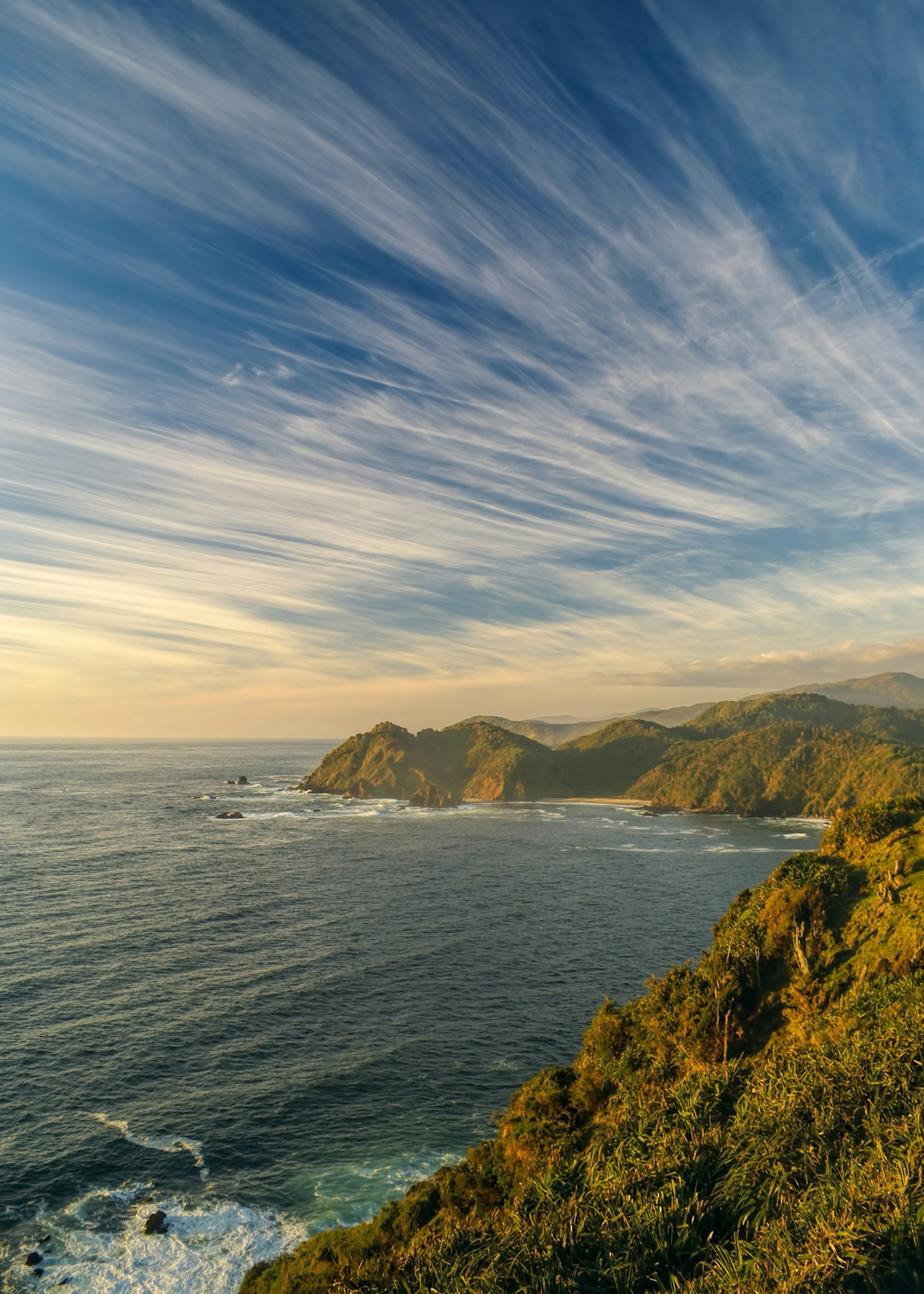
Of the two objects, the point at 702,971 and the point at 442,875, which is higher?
the point at 702,971

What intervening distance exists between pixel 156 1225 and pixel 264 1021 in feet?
80.0

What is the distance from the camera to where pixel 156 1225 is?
3912 centimetres

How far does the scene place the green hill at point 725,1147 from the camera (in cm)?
2170

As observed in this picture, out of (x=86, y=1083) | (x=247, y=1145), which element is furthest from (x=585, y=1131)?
(x=86, y=1083)

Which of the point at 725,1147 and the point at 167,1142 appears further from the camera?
the point at 167,1142

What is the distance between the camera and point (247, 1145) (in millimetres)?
46594

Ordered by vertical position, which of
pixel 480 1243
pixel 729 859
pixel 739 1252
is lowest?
pixel 729 859

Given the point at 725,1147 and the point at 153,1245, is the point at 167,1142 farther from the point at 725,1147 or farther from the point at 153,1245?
the point at 725,1147

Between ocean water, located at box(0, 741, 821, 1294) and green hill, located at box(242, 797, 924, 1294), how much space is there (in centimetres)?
771

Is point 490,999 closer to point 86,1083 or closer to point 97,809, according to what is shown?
point 86,1083

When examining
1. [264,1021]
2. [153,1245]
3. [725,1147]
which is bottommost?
[153,1245]

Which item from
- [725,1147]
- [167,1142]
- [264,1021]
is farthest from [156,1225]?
[725,1147]

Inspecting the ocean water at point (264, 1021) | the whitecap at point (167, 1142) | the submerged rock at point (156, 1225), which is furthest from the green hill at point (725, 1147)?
the whitecap at point (167, 1142)

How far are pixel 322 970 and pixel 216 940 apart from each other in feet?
62.7
